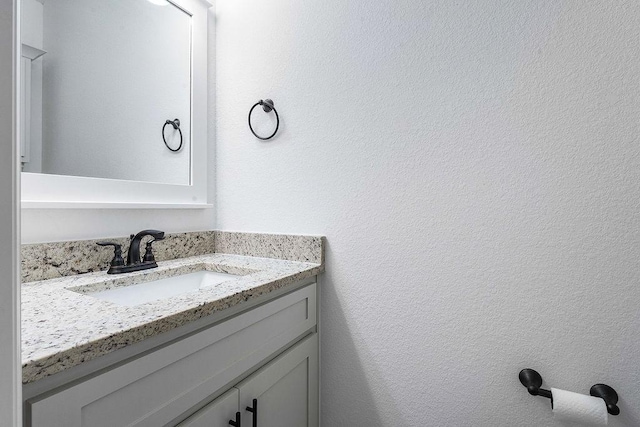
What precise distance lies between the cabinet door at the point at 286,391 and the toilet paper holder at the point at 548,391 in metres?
0.65

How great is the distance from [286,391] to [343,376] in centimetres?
26

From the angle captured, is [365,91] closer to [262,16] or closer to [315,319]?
[262,16]

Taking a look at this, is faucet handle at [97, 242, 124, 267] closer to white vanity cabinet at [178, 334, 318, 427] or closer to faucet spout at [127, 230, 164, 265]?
faucet spout at [127, 230, 164, 265]

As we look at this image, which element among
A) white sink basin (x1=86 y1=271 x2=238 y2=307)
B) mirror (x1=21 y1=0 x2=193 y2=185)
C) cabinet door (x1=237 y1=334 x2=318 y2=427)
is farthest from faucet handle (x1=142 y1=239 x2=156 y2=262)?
cabinet door (x1=237 y1=334 x2=318 y2=427)

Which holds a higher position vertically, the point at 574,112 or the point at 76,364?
the point at 574,112

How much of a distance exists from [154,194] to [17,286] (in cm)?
104

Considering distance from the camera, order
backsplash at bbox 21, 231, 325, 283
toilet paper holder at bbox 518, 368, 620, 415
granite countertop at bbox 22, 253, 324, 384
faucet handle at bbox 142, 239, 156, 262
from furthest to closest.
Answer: faucet handle at bbox 142, 239, 156, 262
backsplash at bbox 21, 231, 325, 283
toilet paper holder at bbox 518, 368, 620, 415
granite countertop at bbox 22, 253, 324, 384

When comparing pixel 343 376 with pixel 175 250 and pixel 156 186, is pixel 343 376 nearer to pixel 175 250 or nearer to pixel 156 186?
pixel 175 250

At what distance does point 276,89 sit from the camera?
1.31 meters

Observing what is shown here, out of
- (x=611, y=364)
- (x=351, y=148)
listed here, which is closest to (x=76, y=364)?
(x=351, y=148)

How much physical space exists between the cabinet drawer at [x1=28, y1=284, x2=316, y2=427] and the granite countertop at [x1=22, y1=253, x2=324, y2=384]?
5 centimetres

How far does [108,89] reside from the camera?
1122mm

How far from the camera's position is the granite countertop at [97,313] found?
0.49m

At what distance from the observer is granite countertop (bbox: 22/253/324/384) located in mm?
495
